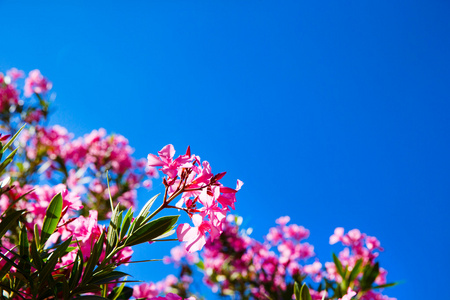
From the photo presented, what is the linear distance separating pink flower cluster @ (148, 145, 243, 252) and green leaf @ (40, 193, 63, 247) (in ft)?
1.01

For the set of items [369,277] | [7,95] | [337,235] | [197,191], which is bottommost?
[197,191]

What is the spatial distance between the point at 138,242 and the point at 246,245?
10.0ft

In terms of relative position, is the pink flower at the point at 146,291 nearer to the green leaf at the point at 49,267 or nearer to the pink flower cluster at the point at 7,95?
the green leaf at the point at 49,267

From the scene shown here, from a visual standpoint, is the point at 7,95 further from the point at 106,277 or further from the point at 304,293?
the point at 304,293

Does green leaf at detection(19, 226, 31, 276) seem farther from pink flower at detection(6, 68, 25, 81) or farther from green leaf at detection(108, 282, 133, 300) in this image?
pink flower at detection(6, 68, 25, 81)

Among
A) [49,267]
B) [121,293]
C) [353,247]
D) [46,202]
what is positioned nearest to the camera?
[49,267]

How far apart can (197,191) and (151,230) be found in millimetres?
160

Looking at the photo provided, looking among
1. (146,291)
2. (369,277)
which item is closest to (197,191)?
→ (146,291)

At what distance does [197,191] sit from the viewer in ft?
2.84

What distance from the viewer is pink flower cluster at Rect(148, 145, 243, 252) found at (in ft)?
2.72

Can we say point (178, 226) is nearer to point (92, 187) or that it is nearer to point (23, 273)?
point (23, 273)

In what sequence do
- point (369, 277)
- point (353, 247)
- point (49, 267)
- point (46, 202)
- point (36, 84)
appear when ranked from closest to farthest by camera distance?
point (49, 267) → point (46, 202) → point (369, 277) → point (353, 247) → point (36, 84)

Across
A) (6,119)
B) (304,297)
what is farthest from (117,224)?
(6,119)

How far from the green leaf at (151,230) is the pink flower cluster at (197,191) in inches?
1.4
